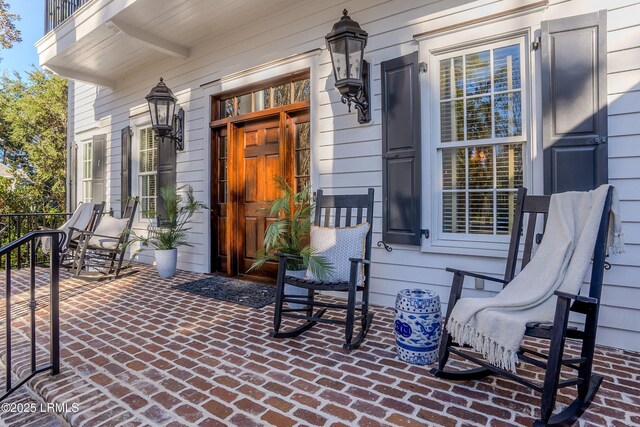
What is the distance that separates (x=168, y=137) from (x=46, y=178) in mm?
7663

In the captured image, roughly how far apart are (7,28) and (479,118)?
14.0 meters

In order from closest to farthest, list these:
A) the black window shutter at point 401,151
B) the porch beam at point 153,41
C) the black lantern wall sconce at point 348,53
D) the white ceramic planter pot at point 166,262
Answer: the black lantern wall sconce at point 348,53 → the black window shutter at point 401,151 → the porch beam at point 153,41 → the white ceramic planter pot at point 166,262

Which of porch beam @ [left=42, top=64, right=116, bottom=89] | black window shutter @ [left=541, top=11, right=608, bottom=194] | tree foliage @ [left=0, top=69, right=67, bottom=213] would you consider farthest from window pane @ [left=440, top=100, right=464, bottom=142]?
tree foliage @ [left=0, top=69, right=67, bottom=213]

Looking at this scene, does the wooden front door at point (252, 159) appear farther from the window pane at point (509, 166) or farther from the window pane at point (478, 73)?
the window pane at point (509, 166)

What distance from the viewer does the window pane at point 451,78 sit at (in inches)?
119

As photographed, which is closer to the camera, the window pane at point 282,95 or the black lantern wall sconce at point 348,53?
→ the black lantern wall sconce at point 348,53

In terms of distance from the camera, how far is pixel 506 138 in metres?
2.81

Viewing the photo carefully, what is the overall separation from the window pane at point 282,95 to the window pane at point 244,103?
1.39ft

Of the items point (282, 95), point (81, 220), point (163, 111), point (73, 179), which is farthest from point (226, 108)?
point (73, 179)

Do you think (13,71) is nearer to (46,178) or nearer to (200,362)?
(46,178)

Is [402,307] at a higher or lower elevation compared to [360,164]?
lower

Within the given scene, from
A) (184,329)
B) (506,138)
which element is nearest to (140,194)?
(184,329)

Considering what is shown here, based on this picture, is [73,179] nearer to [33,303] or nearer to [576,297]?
[33,303]

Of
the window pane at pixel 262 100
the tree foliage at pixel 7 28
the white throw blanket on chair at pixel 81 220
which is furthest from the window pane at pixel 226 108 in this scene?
the tree foliage at pixel 7 28
